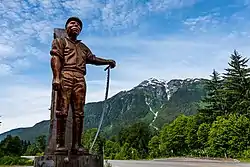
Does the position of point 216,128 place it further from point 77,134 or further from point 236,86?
point 77,134

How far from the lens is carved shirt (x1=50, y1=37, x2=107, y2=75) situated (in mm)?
4762

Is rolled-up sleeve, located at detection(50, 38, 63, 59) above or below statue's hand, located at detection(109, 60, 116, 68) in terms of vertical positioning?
above

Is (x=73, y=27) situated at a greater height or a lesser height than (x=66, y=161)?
greater

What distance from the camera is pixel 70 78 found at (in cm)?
469

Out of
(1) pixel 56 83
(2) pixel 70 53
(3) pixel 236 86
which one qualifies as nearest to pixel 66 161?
(1) pixel 56 83

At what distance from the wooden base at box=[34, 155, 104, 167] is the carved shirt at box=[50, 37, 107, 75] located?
115 centimetres

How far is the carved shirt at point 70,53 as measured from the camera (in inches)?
187

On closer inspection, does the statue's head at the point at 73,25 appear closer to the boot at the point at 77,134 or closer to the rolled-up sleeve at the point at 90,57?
the rolled-up sleeve at the point at 90,57

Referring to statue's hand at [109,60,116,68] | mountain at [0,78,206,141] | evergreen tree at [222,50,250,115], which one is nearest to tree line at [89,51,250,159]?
evergreen tree at [222,50,250,115]

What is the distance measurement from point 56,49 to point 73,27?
0.41 meters

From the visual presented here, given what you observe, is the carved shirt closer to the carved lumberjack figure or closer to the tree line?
the carved lumberjack figure

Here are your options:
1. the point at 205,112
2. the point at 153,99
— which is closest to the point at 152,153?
the point at 205,112

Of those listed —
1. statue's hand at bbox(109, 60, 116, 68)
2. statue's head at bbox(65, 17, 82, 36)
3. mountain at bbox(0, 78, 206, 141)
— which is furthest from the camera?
mountain at bbox(0, 78, 206, 141)

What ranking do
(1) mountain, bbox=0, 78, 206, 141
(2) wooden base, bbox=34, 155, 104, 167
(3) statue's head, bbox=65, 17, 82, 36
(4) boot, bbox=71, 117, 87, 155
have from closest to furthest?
(2) wooden base, bbox=34, 155, 104, 167 < (4) boot, bbox=71, 117, 87, 155 < (3) statue's head, bbox=65, 17, 82, 36 < (1) mountain, bbox=0, 78, 206, 141
